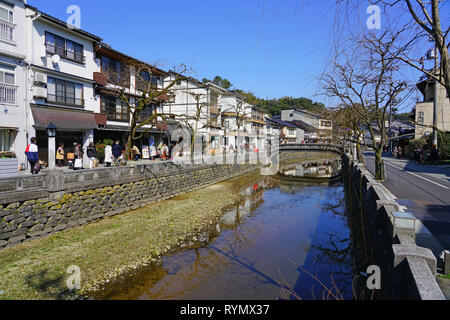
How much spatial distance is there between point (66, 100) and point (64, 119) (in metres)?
1.78

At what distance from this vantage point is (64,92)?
854 inches

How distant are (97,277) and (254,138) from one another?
187ft

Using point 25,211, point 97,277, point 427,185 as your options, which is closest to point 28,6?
point 25,211

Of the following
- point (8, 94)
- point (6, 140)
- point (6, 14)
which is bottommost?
point (6, 140)

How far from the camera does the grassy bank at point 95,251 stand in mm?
7684

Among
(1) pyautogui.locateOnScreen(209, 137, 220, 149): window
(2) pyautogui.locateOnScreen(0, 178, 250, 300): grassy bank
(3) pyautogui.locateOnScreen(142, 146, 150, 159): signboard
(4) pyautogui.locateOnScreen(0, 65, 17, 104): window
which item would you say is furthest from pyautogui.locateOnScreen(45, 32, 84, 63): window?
(1) pyautogui.locateOnScreen(209, 137, 220, 149): window

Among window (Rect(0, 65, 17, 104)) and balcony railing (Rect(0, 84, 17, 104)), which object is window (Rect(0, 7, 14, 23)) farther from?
balcony railing (Rect(0, 84, 17, 104))

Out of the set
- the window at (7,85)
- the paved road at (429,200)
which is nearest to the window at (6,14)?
the window at (7,85)

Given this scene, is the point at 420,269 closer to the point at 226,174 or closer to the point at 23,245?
the point at 23,245

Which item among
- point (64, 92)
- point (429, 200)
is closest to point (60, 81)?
point (64, 92)

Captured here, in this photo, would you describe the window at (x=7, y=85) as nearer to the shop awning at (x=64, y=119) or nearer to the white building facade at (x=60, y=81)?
the white building facade at (x=60, y=81)

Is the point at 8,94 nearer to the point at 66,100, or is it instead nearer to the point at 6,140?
the point at 6,140

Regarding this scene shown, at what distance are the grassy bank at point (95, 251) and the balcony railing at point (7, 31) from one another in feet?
44.8

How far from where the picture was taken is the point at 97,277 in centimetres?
845
